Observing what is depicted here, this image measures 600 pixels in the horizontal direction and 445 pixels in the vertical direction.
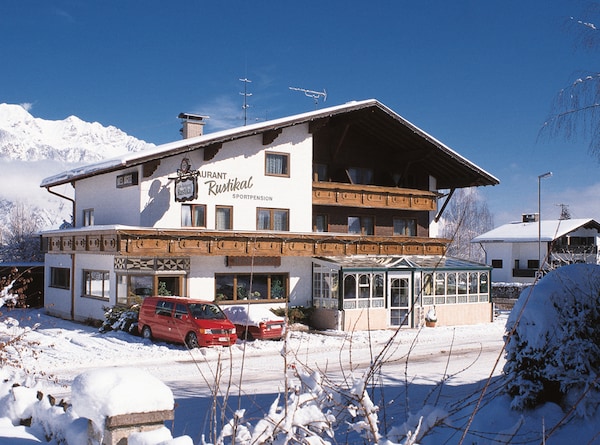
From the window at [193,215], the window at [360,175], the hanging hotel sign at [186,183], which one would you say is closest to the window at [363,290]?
the window at [360,175]

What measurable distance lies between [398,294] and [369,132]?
8.79 meters

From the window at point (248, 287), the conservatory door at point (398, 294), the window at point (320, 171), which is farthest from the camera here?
the window at point (320, 171)

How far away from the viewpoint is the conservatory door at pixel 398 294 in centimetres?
2852

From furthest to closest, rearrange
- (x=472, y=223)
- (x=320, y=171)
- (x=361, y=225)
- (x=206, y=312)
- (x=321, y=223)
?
(x=472, y=223) → (x=361, y=225) → (x=320, y=171) → (x=321, y=223) → (x=206, y=312)

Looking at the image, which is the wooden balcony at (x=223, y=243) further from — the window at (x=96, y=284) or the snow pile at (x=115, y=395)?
the snow pile at (x=115, y=395)

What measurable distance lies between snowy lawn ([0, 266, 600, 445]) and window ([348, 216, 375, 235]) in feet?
20.8

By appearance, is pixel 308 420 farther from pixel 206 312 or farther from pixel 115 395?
pixel 206 312

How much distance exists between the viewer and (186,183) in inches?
963

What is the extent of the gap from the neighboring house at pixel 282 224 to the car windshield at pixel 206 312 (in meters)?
3.22

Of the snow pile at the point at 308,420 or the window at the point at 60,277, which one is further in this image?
the window at the point at 60,277

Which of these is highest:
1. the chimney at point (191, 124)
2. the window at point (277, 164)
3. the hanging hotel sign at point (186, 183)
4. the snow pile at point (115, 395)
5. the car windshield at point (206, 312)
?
the chimney at point (191, 124)

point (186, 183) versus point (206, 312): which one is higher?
point (186, 183)

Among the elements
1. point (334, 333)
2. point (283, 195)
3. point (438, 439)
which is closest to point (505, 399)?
point (438, 439)

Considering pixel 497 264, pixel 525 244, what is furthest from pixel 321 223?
pixel 497 264
